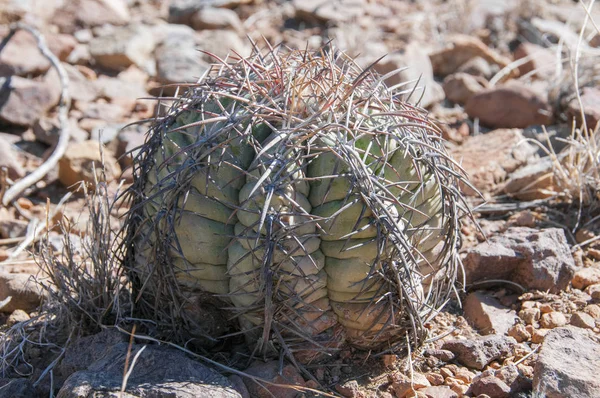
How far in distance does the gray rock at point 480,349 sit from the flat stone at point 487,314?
14 centimetres

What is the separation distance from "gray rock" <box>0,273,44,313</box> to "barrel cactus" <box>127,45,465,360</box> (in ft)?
3.06

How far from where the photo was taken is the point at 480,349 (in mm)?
2941

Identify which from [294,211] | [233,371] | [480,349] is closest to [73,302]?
[233,371]

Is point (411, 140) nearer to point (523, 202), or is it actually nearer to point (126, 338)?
point (126, 338)

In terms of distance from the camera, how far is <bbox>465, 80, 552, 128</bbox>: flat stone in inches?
213

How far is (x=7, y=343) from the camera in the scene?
126 inches

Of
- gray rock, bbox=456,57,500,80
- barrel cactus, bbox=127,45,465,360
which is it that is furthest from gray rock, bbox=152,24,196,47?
barrel cactus, bbox=127,45,465,360

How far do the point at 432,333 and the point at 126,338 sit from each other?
1.27 metres

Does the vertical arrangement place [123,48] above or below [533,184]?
above

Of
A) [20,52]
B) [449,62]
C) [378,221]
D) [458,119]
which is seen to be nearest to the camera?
[378,221]

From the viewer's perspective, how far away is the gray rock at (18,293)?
138 inches

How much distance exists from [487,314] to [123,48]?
455cm

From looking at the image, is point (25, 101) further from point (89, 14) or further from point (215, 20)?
point (215, 20)

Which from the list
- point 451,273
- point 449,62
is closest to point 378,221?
point 451,273
